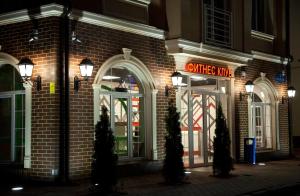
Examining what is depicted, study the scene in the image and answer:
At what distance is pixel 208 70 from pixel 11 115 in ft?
21.8

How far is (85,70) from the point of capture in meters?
12.7

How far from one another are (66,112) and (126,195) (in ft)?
9.34

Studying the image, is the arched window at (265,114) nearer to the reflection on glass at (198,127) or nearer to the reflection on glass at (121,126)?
the reflection on glass at (198,127)

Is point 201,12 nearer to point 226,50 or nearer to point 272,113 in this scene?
point 226,50

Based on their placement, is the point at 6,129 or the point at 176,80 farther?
the point at 176,80

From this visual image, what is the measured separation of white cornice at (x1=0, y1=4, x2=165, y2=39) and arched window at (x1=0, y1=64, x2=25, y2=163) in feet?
4.71

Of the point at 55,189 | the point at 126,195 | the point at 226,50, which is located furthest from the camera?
the point at 226,50

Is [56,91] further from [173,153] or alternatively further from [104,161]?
[173,153]

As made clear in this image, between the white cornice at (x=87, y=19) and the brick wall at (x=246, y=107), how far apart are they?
16.9ft

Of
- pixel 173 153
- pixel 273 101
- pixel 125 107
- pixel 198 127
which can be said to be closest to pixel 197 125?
pixel 198 127

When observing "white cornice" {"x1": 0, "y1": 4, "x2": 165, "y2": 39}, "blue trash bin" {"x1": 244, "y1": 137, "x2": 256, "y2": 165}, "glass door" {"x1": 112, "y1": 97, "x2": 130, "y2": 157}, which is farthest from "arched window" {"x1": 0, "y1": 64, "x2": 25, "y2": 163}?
"blue trash bin" {"x1": 244, "y1": 137, "x2": 256, "y2": 165}

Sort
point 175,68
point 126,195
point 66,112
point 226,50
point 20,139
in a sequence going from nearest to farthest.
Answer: point 126,195, point 66,112, point 20,139, point 175,68, point 226,50

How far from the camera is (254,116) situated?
19.8 metres

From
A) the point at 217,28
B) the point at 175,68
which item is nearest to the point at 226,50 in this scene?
the point at 217,28
